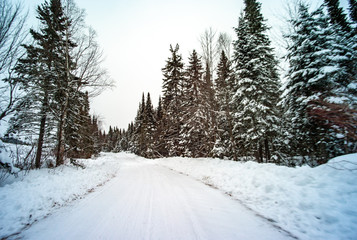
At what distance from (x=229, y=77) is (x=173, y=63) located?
9.64 metres

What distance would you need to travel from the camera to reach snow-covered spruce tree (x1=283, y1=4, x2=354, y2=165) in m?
7.47

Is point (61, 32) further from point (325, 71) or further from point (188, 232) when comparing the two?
point (325, 71)

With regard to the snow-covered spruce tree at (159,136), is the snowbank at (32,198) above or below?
below

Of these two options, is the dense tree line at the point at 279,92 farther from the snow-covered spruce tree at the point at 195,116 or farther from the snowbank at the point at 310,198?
the snowbank at the point at 310,198

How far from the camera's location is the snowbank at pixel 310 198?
2.77 m

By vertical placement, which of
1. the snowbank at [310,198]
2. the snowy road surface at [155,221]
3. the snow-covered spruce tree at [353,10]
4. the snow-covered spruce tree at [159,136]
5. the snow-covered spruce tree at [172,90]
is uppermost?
the snow-covered spruce tree at [353,10]

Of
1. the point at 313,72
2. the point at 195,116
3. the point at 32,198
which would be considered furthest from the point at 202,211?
the point at 195,116

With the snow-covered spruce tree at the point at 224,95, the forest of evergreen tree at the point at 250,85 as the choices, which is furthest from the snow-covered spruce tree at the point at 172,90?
the snow-covered spruce tree at the point at 224,95

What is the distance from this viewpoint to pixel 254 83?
1223cm

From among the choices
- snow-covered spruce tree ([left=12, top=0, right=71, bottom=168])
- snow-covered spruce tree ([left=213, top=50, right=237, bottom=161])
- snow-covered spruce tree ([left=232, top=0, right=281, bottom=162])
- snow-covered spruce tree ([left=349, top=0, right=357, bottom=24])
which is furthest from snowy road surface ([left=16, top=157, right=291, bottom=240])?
snow-covered spruce tree ([left=349, top=0, right=357, bottom=24])

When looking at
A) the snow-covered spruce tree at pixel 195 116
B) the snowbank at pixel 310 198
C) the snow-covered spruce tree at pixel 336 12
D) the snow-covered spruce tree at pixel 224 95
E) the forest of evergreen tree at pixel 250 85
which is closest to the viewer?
the snowbank at pixel 310 198

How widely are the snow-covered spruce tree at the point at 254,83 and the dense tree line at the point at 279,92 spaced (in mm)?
74

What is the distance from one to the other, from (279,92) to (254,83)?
360 cm

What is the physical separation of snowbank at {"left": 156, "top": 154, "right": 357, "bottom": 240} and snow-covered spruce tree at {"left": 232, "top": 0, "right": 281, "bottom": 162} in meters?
7.03
